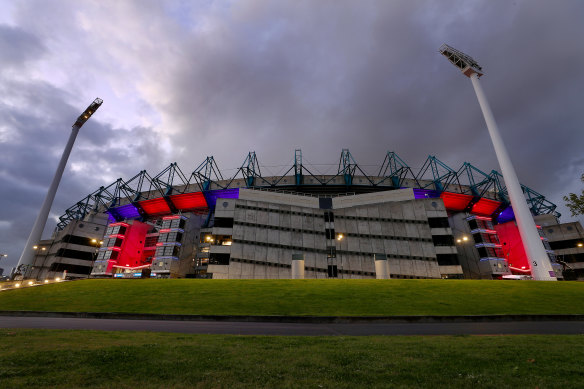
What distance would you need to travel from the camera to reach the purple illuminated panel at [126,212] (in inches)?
3805

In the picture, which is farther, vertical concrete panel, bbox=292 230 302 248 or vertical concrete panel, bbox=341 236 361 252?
vertical concrete panel, bbox=292 230 302 248

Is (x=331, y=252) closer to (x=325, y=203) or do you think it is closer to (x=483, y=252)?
(x=325, y=203)

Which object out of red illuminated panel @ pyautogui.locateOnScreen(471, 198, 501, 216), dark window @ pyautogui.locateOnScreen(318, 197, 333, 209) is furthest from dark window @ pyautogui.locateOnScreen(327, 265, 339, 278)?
red illuminated panel @ pyautogui.locateOnScreen(471, 198, 501, 216)

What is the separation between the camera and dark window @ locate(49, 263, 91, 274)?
87.3 meters

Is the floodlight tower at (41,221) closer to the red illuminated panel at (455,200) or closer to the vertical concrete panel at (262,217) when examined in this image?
the vertical concrete panel at (262,217)

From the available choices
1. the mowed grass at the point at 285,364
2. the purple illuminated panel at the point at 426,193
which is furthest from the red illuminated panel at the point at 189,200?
the mowed grass at the point at 285,364

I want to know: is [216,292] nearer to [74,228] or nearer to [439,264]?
[439,264]

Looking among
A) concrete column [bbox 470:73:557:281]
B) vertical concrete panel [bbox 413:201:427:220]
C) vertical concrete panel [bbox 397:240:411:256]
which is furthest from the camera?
vertical concrete panel [bbox 413:201:427:220]

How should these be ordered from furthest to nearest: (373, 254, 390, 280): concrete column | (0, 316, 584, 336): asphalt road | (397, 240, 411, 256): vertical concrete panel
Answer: (397, 240, 411, 256): vertical concrete panel < (373, 254, 390, 280): concrete column < (0, 316, 584, 336): asphalt road

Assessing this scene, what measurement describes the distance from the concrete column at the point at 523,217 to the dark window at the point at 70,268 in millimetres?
124481

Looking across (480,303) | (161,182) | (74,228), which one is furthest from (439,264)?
(74,228)

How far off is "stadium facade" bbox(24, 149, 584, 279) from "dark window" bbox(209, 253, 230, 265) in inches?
9.3

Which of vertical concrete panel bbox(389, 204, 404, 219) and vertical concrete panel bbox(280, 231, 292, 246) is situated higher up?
vertical concrete panel bbox(389, 204, 404, 219)

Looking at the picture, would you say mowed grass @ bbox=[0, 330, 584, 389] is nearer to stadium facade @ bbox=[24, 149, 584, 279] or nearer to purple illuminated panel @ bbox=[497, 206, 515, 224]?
stadium facade @ bbox=[24, 149, 584, 279]
